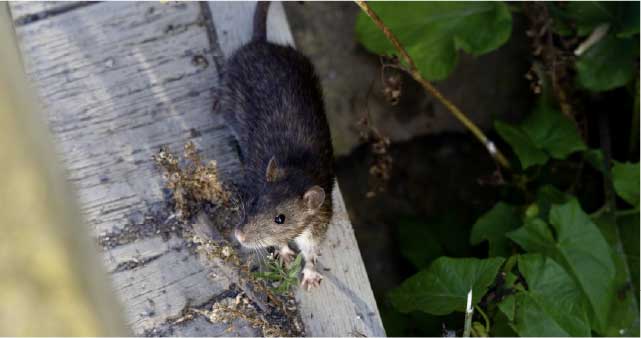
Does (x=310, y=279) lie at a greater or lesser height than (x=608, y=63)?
lesser

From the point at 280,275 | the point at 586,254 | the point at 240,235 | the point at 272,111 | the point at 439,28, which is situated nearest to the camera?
the point at 280,275

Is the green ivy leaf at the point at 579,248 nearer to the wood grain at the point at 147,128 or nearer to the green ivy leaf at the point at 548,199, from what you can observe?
the green ivy leaf at the point at 548,199

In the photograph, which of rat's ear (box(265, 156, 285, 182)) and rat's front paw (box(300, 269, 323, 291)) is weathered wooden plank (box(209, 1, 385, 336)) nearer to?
rat's front paw (box(300, 269, 323, 291))

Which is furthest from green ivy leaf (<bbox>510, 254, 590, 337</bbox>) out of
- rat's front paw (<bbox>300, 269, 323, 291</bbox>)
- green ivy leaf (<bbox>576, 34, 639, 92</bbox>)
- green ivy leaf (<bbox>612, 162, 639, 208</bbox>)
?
green ivy leaf (<bbox>576, 34, 639, 92</bbox>)

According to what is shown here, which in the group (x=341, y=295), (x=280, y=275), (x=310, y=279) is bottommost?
(x=341, y=295)

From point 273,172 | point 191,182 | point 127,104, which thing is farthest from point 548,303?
point 127,104

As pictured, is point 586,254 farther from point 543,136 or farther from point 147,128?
point 147,128
